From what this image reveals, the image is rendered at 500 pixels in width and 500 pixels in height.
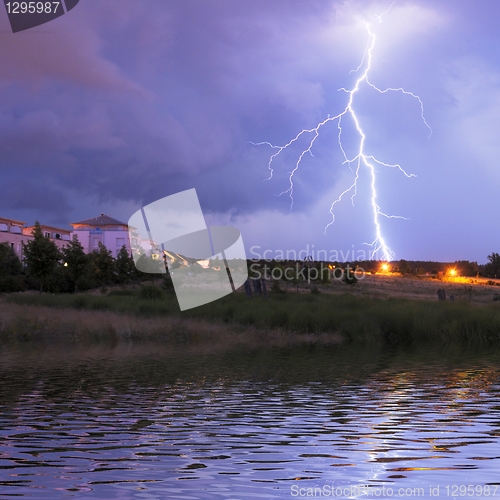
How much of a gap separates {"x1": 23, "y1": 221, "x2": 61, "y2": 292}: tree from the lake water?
1554 inches

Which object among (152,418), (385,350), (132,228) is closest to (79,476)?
(152,418)

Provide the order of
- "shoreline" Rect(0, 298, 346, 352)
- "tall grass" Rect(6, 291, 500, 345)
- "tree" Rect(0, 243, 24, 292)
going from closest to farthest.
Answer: "shoreline" Rect(0, 298, 346, 352)
"tall grass" Rect(6, 291, 500, 345)
"tree" Rect(0, 243, 24, 292)

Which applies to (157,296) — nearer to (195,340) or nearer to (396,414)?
(195,340)

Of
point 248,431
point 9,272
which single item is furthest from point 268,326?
point 9,272

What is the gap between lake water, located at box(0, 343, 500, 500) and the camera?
21.8 ft

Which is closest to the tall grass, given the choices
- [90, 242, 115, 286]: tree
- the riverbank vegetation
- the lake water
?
the riverbank vegetation

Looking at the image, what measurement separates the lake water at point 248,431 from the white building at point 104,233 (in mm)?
91132

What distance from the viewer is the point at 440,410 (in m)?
11.1

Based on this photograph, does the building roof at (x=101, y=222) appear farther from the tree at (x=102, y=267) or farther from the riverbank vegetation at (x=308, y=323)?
the riverbank vegetation at (x=308, y=323)

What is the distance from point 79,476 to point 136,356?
13953 millimetres

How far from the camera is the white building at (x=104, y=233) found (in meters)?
107

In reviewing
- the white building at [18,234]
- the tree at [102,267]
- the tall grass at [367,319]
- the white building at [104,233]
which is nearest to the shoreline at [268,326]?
the tall grass at [367,319]

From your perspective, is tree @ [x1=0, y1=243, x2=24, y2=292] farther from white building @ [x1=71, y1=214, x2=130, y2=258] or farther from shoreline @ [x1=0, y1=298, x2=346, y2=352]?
white building @ [x1=71, y1=214, x2=130, y2=258]

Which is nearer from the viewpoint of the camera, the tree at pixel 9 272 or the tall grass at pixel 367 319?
the tall grass at pixel 367 319
